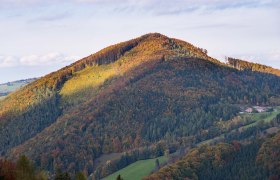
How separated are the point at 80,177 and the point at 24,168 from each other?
12.0 m

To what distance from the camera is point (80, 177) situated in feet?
346

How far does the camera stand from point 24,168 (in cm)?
10356

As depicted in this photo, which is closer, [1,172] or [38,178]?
[1,172]

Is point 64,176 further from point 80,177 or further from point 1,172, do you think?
point 1,172

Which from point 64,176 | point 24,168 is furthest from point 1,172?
point 64,176

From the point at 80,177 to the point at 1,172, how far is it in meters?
16.6

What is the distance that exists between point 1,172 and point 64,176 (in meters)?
13.7

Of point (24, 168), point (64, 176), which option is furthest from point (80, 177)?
point (24, 168)

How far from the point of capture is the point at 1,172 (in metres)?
99.2

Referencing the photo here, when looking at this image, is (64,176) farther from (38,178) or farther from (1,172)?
(1,172)

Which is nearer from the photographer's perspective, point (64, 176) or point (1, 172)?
point (1, 172)

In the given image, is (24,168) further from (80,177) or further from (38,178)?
(80,177)

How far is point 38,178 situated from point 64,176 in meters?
5.84

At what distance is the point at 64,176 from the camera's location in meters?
106
